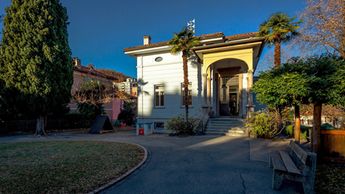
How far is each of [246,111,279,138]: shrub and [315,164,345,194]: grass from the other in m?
4.79

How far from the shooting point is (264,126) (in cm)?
1071

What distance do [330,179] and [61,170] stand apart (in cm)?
675

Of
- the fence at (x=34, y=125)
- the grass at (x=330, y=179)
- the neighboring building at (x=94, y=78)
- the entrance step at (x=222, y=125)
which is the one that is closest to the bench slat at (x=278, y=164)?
the grass at (x=330, y=179)

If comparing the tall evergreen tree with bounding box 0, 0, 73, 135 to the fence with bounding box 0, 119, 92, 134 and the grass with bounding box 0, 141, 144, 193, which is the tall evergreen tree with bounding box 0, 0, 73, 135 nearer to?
the fence with bounding box 0, 119, 92, 134

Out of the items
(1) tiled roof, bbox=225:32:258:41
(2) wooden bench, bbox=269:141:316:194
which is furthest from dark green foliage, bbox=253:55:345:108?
(1) tiled roof, bbox=225:32:258:41

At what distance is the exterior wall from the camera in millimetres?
15461

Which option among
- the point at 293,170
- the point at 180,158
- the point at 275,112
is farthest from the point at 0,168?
the point at 275,112

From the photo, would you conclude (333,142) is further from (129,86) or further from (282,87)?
(129,86)

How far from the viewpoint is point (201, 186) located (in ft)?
14.3

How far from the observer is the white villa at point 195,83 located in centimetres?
1462

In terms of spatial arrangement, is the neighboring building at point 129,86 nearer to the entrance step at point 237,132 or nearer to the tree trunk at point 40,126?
the tree trunk at point 40,126

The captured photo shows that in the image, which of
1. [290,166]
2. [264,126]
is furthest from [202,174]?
[264,126]

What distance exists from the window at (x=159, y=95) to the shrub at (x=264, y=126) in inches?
311

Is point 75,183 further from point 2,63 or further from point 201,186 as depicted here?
point 2,63
